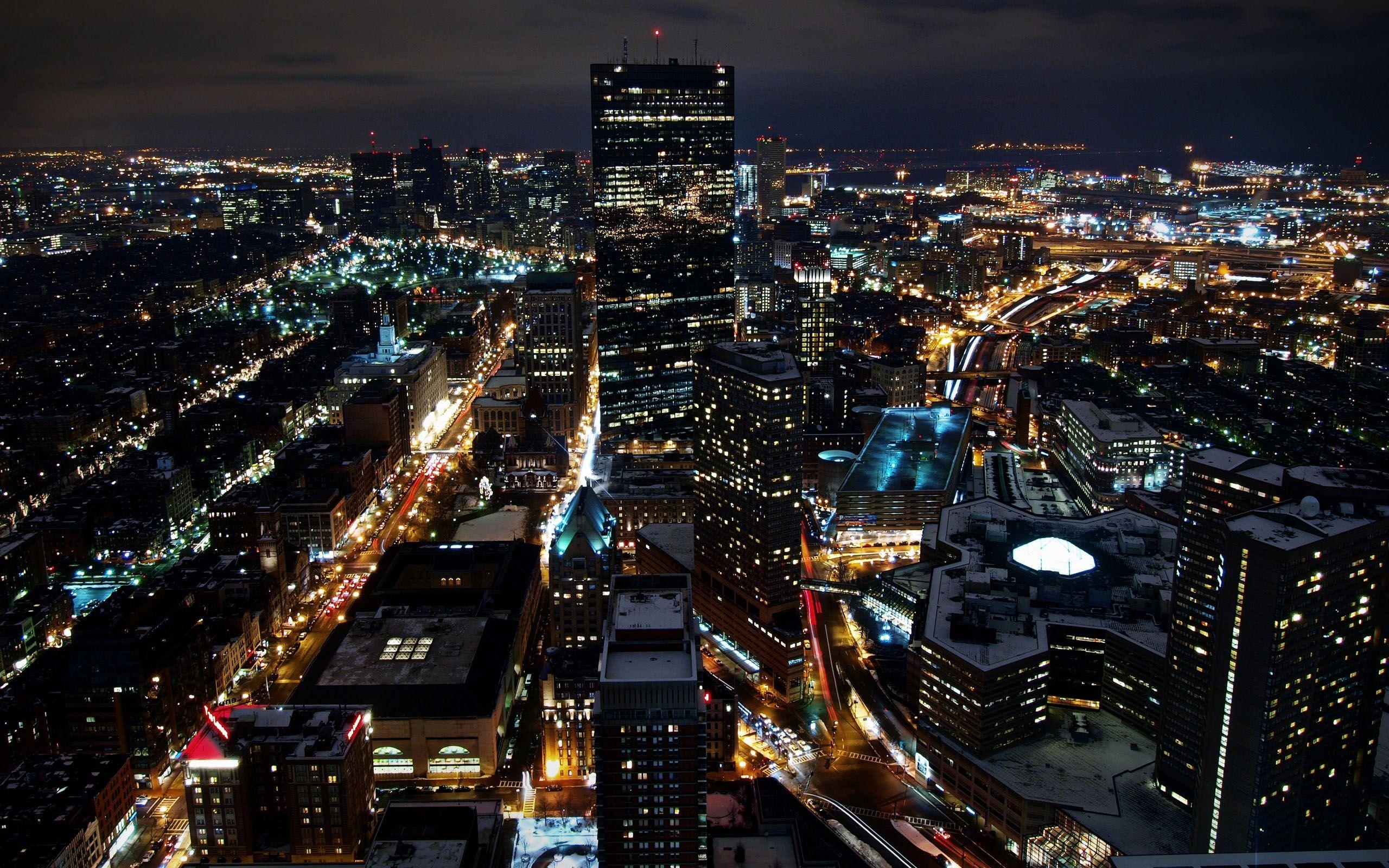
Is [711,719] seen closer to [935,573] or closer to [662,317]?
[935,573]

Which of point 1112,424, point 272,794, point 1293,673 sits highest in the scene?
point 1293,673

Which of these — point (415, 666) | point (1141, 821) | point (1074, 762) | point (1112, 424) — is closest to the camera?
point (1141, 821)

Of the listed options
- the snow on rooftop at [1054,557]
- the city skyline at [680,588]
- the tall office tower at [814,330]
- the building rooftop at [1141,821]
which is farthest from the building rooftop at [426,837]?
the tall office tower at [814,330]

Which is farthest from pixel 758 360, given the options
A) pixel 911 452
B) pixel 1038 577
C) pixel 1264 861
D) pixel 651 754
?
pixel 1264 861

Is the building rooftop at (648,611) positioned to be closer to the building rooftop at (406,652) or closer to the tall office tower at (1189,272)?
the building rooftop at (406,652)

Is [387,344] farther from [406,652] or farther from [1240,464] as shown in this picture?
[1240,464]

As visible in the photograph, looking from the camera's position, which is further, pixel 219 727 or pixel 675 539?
pixel 675 539

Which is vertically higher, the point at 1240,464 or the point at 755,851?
the point at 1240,464

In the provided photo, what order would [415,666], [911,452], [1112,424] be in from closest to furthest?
[415,666] → [911,452] → [1112,424]
